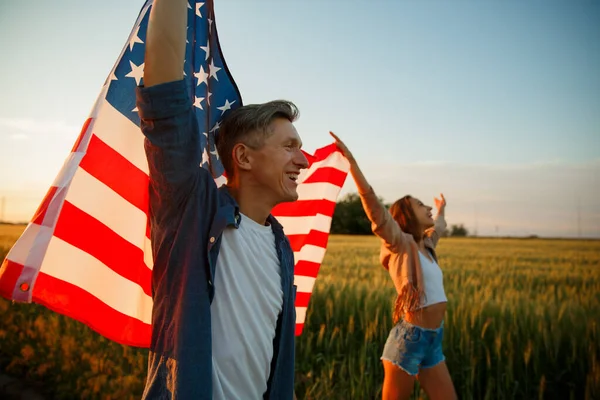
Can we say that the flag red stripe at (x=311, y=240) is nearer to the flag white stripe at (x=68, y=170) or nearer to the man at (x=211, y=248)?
the man at (x=211, y=248)

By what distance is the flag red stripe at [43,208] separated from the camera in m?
2.05

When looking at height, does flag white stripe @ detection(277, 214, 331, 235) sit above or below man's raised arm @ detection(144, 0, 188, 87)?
below

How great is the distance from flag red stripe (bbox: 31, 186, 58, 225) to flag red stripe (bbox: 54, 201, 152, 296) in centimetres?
15

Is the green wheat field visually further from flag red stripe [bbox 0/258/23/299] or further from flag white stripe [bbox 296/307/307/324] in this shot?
flag red stripe [bbox 0/258/23/299]

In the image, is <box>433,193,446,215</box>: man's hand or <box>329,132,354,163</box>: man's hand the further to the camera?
<box>433,193,446,215</box>: man's hand

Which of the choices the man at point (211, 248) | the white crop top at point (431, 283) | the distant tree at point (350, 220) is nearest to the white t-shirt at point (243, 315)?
A: the man at point (211, 248)

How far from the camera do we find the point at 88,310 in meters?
2.26

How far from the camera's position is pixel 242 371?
5.64ft

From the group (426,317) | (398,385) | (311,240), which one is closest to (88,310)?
(311,240)

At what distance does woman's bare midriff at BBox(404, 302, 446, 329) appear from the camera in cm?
356

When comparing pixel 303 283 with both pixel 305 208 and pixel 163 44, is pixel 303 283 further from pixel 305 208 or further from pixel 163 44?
pixel 163 44

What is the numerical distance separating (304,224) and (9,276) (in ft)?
6.73

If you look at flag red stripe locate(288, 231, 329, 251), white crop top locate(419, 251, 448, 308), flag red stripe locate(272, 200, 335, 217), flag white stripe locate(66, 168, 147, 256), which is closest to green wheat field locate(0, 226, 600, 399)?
white crop top locate(419, 251, 448, 308)

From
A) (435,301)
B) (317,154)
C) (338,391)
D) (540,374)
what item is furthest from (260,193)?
(540,374)
